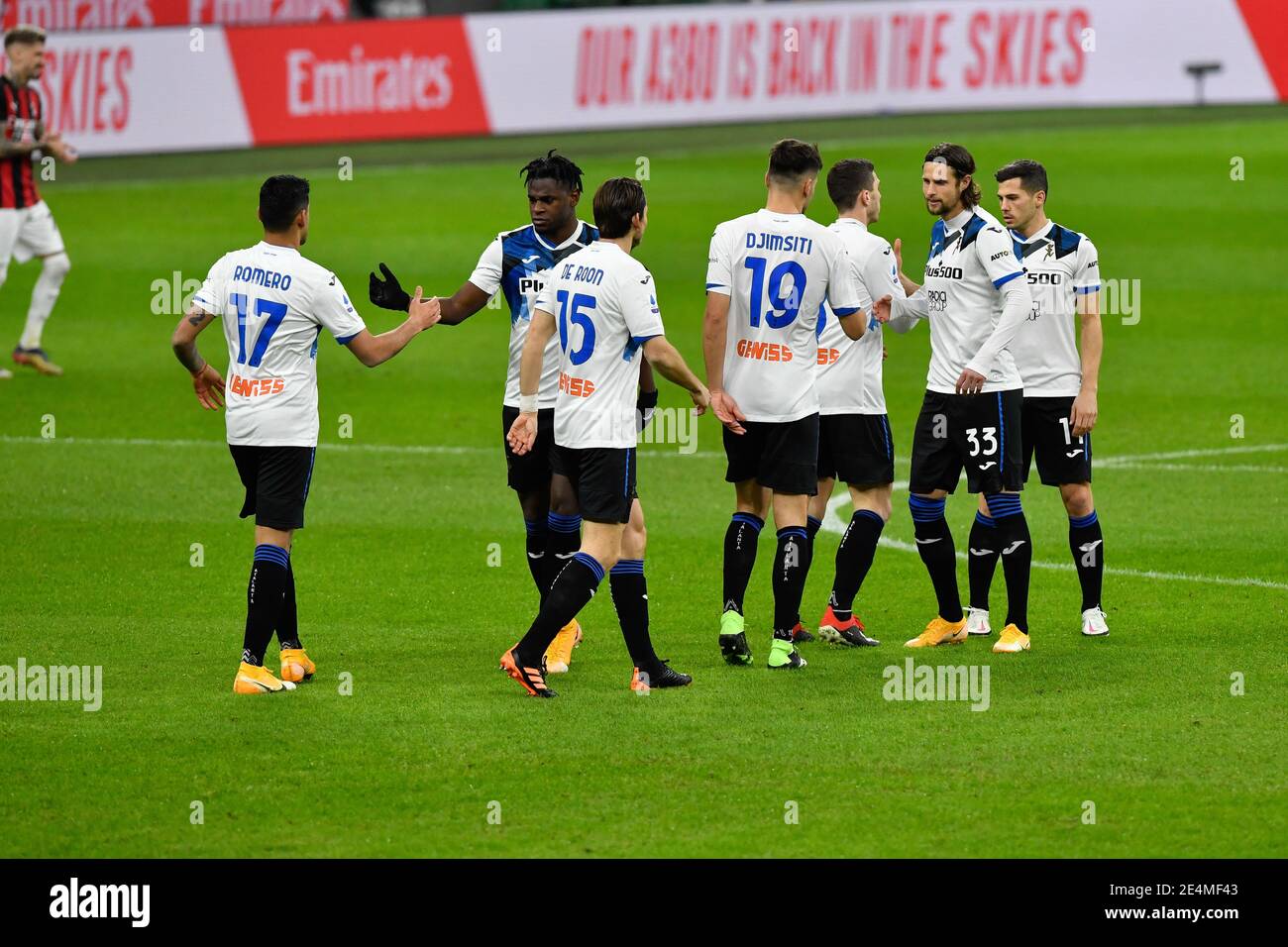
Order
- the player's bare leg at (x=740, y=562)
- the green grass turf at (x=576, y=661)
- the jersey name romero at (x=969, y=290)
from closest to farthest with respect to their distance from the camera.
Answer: the green grass turf at (x=576, y=661) → the player's bare leg at (x=740, y=562) → the jersey name romero at (x=969, y=290)

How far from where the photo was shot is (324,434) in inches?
613

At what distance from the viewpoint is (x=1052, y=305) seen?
9375 mm

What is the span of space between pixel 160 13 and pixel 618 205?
1014 inches

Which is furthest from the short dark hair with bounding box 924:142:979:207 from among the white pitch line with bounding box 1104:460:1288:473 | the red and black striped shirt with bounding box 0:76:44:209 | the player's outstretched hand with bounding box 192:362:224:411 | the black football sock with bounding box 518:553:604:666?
the red and black striped shirt with bounding box 0:76:44:209

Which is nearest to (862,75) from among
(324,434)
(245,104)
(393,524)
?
(245,104)

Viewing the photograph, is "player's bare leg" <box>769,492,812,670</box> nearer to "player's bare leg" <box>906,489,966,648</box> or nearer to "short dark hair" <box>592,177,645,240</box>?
"player's bare leg" <box>906,489,966,648</box>

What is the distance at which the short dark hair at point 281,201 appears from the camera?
8297mm

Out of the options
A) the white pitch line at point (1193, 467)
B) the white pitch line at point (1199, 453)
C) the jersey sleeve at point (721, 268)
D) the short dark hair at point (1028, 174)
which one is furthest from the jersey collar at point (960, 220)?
the white pitch line at point (1199, 453)

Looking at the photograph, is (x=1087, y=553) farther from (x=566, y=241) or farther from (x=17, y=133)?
(x=17, y=133)

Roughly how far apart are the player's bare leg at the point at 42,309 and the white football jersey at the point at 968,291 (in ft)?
34.5

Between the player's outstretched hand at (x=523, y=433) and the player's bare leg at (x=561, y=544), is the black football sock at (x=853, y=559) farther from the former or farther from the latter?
the player's outstretched hand at (x=523, y=433)

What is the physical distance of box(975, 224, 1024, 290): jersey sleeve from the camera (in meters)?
8.92

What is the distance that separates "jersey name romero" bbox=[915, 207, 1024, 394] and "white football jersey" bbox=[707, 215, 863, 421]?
0.63 m
